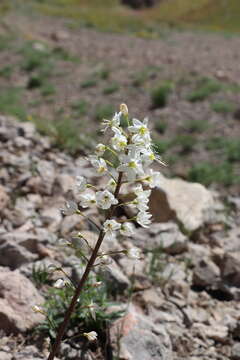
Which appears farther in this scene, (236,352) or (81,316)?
(236,352)

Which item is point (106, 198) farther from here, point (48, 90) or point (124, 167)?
point (48, 90)

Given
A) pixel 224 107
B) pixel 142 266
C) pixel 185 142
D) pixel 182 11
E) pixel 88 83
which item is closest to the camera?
pixel 142 266

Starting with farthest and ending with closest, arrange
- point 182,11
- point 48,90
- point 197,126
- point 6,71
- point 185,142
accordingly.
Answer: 1. point 182,11
2. point 6,71
3. point 48,90
4. point 197,126
5. point 185,142

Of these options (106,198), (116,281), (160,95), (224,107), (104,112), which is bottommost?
(106,198)

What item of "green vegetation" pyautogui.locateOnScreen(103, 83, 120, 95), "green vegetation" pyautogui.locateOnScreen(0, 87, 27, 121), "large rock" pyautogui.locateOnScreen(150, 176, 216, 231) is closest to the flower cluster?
"large rock" pyautogui.locateOnScreen(150, 176, 216, 231)

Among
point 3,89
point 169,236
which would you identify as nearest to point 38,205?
point 169,236

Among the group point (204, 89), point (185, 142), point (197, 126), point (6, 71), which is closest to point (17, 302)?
point (185, 142)

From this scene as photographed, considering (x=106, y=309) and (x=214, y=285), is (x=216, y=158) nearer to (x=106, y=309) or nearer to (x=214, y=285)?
(x=214, y=285)

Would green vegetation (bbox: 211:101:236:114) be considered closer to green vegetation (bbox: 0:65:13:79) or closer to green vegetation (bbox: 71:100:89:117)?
green vegetation (bbox: 71:100:89:117)
